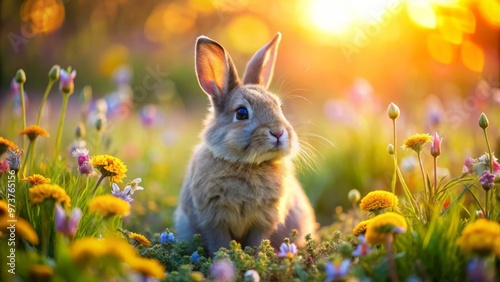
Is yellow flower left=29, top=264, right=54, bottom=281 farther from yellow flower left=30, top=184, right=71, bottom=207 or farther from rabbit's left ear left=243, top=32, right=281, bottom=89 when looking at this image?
rabbit's left ear left=243, top=32, right=281, bottom=89

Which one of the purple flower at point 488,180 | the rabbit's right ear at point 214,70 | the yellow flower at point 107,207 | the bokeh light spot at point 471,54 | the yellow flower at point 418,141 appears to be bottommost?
the yellow flower at point 107,207

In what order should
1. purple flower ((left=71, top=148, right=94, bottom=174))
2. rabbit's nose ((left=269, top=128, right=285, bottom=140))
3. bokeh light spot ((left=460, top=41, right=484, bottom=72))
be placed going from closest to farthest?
purple flower ((left=71, top=148, right=94, bottom=174)) → rabbit's nose ((left=269, top=128, right=285, bottom=140)) → bokeh light spot ((left=460, top=41, right=484, bottom=72))

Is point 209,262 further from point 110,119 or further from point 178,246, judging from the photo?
point 110,119

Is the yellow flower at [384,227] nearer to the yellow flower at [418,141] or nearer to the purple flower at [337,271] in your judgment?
the purple flower at [337,271]

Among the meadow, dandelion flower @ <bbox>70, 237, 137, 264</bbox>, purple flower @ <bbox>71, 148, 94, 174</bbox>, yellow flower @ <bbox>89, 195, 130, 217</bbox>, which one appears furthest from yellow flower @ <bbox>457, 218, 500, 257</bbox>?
purple flower @ <bbox>71, 148, 94, 174</bbox>

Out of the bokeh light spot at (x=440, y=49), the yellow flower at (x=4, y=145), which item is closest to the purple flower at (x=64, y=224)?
the yellow flower at (x=4, y=145)
